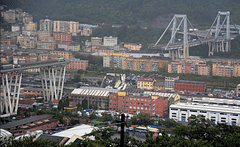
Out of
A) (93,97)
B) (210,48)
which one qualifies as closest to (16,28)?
(210,48)

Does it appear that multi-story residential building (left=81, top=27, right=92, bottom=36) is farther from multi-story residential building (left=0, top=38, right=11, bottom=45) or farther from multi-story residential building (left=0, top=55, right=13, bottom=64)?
multi-story residential building (left=0, top=55, right=13, bottom=64)

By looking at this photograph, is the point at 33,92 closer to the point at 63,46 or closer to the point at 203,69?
the point at 203,69

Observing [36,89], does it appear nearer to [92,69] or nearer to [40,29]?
[92,69]

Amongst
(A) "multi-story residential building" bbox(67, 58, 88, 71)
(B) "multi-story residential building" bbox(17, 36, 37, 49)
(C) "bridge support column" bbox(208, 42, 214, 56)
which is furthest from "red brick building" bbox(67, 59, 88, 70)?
(C) "bridge support column" bbox(208, 42, 214, 56)

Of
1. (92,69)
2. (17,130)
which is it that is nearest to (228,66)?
(92,69)

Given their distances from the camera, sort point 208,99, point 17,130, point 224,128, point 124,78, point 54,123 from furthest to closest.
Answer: point 124,78 → point 208,99 → point 54,123 → point 17,130 → point 224,128
